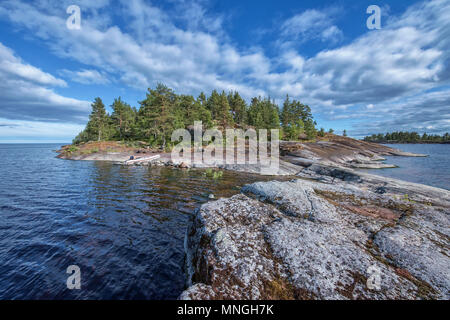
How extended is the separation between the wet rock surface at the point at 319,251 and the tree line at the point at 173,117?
45.8 m

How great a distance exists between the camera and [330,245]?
15.4 feet

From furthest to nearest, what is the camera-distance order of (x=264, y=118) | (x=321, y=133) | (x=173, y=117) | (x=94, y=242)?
(x=321, y=133), (x=264, y=118), (x=173, y=117), (x=94, y=242)

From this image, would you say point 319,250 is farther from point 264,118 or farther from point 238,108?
point 238,108

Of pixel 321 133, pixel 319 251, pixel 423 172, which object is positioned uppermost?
pixel 321 133

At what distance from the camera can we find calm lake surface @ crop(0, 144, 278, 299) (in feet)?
18.4

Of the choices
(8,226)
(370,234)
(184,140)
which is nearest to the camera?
(370,234)

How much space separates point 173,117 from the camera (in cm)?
4869

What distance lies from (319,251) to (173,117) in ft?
162

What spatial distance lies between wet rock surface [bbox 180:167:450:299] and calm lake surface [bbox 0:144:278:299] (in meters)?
2.17

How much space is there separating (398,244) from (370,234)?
670 millimetres

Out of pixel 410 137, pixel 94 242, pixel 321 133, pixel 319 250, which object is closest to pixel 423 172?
pixel 319 250

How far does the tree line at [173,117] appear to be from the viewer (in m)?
48.1
